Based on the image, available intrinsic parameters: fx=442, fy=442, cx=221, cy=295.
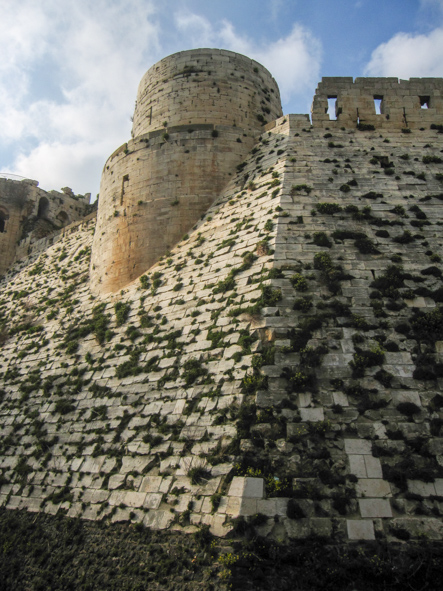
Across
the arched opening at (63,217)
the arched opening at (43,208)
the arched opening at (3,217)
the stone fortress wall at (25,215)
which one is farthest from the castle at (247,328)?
the arched opening at (63,217)

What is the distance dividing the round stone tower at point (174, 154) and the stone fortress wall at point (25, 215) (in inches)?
425

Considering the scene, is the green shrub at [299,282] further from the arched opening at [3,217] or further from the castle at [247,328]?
the arched opening at [3,217]

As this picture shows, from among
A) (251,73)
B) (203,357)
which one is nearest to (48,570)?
(203,357)

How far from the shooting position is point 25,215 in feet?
81.1

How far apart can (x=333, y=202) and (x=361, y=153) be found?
2319 mm

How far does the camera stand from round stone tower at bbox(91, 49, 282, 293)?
13.0 metres

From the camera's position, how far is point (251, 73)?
51.4 feet

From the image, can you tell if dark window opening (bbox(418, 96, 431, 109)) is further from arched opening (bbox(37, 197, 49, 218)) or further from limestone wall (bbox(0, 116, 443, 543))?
arched opening (bbox(37, 197, 49, 218))

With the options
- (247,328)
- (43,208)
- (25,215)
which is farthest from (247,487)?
(43,208)

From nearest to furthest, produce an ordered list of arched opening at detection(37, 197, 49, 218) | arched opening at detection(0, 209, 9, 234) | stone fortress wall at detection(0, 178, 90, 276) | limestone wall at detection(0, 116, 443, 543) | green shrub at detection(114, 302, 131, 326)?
limestone wall at detection(0, 116, 443, 543) < green shrub at detection(114, 302, 131, 326) < stone fortress wall at detection(0, 178, 90, 276) < arched opening at detection(0, 209, 9, 234) < arched opening at detection(37, 197, 49, 218)

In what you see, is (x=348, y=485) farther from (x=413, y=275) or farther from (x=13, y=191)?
(x=13, y=191)

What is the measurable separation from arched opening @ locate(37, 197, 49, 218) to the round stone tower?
11614 millimetres

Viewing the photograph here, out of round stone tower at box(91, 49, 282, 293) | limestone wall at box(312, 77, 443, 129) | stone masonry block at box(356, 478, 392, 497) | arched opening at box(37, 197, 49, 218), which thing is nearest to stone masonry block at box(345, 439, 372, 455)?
stone masonry block at box(356, 478, 392, 497)

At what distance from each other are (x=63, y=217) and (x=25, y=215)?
2.13 metres
